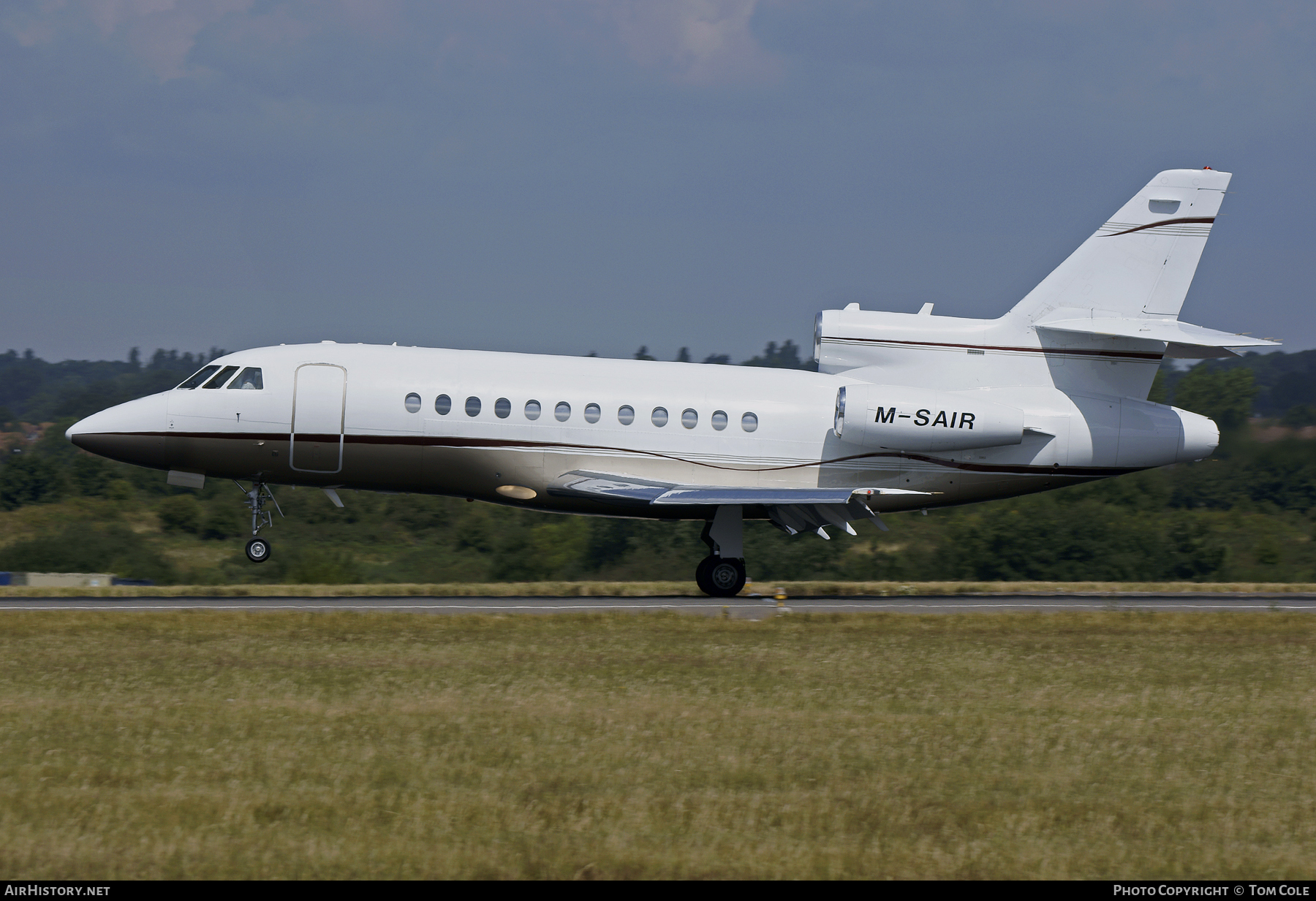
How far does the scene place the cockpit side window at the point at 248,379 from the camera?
2303cm

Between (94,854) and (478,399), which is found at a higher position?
(478,399)

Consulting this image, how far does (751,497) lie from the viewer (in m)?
22.5

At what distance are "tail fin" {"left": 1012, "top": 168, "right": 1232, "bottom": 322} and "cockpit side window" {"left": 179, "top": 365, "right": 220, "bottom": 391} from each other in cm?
1556

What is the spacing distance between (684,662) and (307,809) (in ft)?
23.3

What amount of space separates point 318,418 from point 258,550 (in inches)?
115

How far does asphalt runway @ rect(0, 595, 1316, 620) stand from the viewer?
2106 cm

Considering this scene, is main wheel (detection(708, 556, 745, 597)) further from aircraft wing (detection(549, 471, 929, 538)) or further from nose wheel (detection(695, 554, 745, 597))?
aircraft wing (detection(549, 471, 929, 538))

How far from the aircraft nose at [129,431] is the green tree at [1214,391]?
85.2 ft

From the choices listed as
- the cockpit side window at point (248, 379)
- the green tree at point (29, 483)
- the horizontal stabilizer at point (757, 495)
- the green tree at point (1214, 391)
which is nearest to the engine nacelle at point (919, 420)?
the horizontal stabilizer at point (757, 495)

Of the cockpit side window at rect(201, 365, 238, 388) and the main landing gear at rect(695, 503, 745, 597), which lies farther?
the main landing gear at rect(695, 503, 745, 597)

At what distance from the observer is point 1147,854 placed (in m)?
8.94

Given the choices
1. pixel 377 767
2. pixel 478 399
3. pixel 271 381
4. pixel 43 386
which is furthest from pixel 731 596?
pixel 43 386

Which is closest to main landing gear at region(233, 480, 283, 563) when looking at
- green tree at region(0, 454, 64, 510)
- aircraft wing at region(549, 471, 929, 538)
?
aircraft wing at region(549, 471, 929, 538)

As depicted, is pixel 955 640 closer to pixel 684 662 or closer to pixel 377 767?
pixel 684 662
